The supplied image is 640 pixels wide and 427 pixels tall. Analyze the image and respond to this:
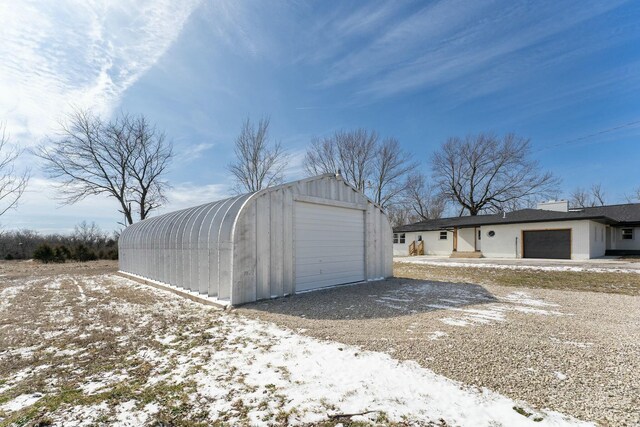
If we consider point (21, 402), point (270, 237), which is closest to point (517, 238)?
point (270, 237)

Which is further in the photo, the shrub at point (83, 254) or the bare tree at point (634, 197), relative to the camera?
the bare tree at point (634, 197)

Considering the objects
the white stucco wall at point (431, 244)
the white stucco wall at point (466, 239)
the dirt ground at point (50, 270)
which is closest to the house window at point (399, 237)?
the white stucco wall at point (431, 244)

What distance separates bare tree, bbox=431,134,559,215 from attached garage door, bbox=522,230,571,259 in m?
14.9

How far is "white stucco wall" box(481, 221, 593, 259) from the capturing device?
59.9 ft

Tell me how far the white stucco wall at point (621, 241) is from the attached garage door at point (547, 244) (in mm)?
7049

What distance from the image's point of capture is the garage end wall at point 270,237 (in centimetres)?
703

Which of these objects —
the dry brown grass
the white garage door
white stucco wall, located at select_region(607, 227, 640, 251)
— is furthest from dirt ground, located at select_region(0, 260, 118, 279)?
white stucco wall, located at select_region(607, 227, 640, 251)

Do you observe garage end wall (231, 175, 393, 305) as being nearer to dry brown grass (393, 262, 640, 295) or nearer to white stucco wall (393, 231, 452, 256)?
dry brown grass (393, 262, 640, 295)

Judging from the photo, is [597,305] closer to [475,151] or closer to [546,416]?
[546,416]

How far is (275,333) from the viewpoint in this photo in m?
4.88

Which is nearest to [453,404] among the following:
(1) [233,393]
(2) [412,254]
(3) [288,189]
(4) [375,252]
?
(1) [233,393]

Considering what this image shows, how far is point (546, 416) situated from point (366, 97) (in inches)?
773

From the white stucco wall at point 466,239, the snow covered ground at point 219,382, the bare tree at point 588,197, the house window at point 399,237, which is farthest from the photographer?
the bare tree at point 588,197

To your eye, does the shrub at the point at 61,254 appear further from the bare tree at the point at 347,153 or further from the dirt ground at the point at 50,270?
the bare tree at the point at 347,153
